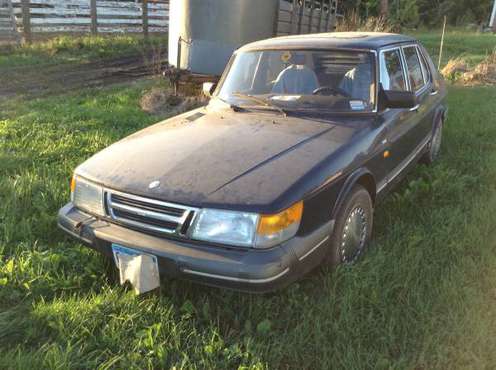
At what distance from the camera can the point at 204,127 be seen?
3539mm

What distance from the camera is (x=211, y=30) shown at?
8016 mm

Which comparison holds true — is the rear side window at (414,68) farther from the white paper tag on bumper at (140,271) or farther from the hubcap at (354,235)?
the white paper tag on bumper at (140,271)

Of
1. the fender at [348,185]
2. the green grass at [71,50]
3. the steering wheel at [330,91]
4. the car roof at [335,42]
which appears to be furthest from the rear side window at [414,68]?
the green grass at [71,50]

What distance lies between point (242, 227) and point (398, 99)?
1765 mm

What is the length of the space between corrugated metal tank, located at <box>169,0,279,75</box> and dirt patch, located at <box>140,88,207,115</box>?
488 millimetres

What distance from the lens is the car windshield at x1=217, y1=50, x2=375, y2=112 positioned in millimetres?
3689

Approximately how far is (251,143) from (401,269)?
127cm

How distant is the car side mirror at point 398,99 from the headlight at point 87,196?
217cm

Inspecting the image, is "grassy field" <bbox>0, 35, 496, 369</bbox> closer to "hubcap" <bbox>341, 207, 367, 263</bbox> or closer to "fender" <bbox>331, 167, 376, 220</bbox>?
"hubcap" <bbox>341, 207, 367, 263</bbox>

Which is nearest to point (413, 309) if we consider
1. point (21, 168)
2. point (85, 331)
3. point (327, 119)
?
point (327, 119)

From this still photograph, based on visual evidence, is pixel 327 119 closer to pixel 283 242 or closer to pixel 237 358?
pixel 283 242

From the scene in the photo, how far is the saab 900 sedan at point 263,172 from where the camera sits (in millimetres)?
2516

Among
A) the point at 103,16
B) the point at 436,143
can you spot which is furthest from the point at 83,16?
the point at 436,143

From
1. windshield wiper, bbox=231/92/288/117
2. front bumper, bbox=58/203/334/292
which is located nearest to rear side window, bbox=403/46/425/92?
windshield wiper, bbox=231/92/288/117
